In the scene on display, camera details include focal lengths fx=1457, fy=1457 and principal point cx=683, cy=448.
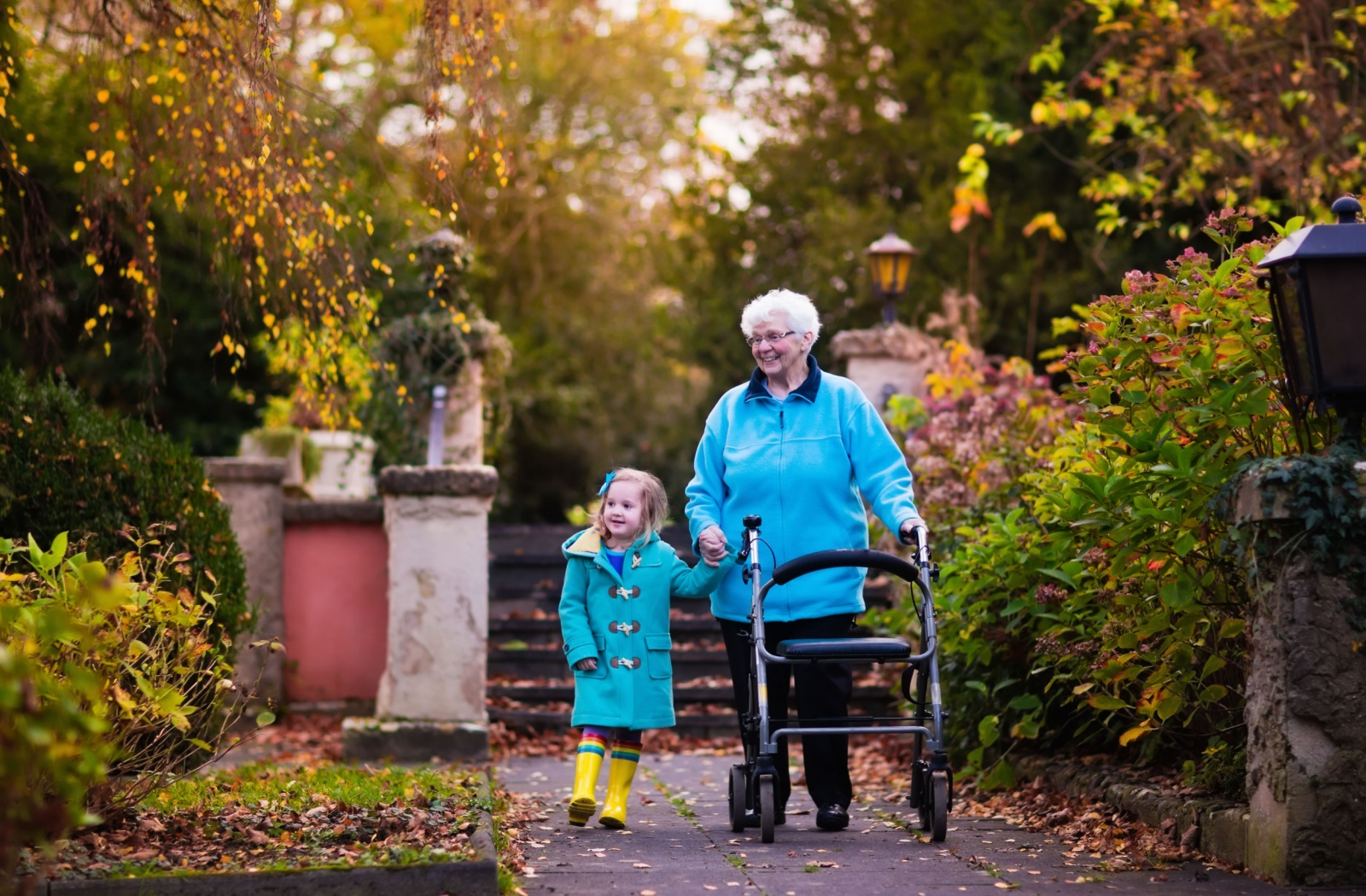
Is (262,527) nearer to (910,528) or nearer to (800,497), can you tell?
(800,497)

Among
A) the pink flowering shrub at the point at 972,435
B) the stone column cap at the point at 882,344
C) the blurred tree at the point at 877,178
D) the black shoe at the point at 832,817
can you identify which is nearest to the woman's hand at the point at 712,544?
the black shoe at the point at 832,817

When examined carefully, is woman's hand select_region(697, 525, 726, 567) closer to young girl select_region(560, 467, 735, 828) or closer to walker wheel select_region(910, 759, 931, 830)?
young girl select_region(560, 467, 735, 828)

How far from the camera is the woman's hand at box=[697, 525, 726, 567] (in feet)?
16.5

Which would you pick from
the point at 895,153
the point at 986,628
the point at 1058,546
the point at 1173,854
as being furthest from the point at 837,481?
the point at 895,153

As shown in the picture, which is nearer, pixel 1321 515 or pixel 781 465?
pixel 1321 515

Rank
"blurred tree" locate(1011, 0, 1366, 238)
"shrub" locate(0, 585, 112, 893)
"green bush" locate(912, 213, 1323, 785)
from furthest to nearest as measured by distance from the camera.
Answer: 1. "blurred tree" locate(1011, 0, 1366, 238)
2. "green bush" locate(912, 213, 1323, 785)
3. "shrub" locate(0, 585, 112, 893)

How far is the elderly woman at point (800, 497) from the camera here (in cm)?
512

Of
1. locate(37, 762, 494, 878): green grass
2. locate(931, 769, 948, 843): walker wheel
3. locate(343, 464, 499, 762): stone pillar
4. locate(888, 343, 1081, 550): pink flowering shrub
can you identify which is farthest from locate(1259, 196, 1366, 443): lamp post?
locate(343, 464, 499, 762): stone pillar

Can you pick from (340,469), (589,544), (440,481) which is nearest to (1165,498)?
(589,544)

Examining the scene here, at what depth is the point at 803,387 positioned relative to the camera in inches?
208

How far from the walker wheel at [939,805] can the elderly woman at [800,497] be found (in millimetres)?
414

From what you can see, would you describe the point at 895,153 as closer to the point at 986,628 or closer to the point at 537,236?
the point at 537,236

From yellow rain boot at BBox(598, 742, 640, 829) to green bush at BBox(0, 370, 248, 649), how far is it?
1.67 meters

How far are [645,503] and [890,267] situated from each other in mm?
6082
